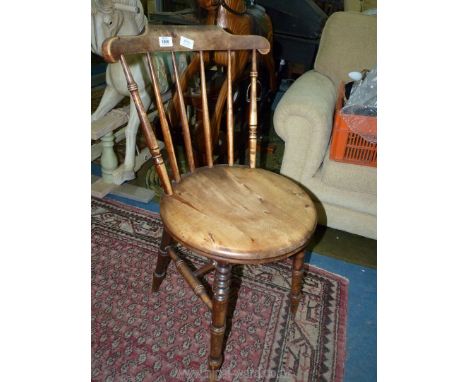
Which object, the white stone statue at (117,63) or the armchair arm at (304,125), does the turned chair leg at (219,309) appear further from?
the white stone statue at (117,63)

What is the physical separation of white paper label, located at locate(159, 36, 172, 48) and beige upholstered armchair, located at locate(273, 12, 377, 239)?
26.0 inches

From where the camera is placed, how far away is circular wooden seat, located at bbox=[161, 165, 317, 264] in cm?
96

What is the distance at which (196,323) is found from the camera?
4.54 feet

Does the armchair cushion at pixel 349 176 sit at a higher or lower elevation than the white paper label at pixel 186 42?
lower

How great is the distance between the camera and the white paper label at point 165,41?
1.08m

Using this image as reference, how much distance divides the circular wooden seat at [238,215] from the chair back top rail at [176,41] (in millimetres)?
427

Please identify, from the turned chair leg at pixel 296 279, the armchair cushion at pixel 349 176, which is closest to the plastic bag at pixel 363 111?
the armchair cushion at pixel 349 176

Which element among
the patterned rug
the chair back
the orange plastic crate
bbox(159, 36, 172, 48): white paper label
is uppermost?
the chair back

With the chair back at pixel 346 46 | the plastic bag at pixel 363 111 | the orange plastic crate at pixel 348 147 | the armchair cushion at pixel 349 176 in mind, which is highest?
the chair back at pixel 346 46

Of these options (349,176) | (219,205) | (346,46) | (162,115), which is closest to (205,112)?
(162,115)

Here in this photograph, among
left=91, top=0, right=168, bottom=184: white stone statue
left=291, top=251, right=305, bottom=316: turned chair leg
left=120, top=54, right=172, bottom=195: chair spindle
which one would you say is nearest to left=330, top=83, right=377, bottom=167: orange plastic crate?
left=291, top=251, right=305, bottom=316: turned chair leg

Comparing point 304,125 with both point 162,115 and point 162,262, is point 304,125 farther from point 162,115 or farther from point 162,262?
point 162,262

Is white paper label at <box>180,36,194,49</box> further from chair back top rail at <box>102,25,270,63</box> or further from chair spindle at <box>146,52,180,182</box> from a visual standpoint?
chair spindle at <box>146,52,180,182</box>
